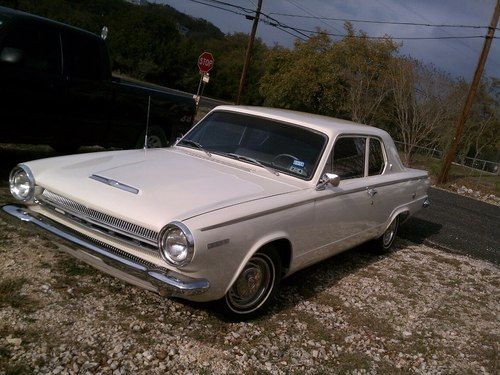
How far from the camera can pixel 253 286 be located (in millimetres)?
3795

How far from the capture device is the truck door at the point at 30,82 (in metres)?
5.70

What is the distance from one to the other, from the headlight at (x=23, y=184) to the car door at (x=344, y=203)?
2.24 m

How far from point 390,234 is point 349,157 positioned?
1.84 m

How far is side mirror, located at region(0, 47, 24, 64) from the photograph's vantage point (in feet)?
18.4

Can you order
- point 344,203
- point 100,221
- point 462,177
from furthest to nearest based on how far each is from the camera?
point 462,177
point 344,203
point 100,221

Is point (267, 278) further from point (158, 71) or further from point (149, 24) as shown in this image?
point (149, 24)

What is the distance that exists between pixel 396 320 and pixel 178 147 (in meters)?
2.62

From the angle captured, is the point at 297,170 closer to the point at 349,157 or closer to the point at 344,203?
the point at 344,203

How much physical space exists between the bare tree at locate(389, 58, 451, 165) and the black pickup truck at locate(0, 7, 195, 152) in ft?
59.1

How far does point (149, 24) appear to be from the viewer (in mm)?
58906

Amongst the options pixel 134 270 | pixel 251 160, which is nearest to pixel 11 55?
pixel 251 160

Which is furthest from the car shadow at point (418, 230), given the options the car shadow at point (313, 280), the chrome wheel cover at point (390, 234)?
the car shadow at point (313, 280)

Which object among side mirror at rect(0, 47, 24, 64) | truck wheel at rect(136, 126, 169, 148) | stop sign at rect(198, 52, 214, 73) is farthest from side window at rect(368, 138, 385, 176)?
stop sign at rect(198, 52, 214, 73)

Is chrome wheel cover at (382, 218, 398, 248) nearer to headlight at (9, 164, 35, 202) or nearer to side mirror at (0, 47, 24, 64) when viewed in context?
headlight at (9, 164, 35, 202)
